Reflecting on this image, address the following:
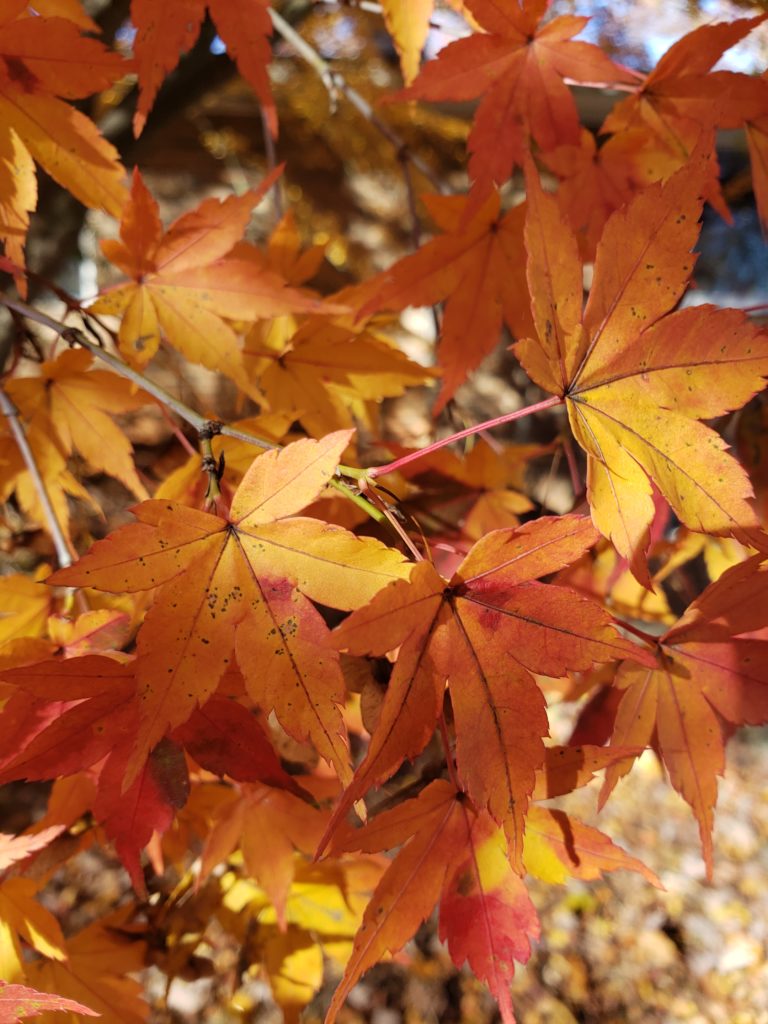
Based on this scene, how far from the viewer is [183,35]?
1.97 feet

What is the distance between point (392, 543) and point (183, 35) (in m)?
0.46

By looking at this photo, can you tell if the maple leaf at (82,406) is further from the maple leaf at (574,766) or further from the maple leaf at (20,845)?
the maple leaf at (574,766)

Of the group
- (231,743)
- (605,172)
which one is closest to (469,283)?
(605,172)

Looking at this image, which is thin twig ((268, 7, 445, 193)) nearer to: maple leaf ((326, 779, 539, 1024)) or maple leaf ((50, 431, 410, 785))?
maple leaf ((50, 431, 410, 785))

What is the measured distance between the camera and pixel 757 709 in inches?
19.8

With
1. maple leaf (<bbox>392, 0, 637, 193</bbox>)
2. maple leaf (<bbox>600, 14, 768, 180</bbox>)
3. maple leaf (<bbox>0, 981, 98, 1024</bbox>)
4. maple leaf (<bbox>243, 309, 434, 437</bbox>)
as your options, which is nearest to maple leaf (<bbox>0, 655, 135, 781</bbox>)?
maple leaf (<bbox>0, 981, 98, 1024</bbox>)

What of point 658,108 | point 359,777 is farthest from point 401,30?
point 359,777

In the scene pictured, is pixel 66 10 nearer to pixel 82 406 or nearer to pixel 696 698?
pixel 82 406

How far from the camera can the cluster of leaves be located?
0.41 metres

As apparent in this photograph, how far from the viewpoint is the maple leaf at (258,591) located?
1.34 ft

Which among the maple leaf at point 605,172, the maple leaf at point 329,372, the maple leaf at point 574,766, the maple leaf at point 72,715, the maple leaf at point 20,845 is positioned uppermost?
the maple leaf at point 605,172

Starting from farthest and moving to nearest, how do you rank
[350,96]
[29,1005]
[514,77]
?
1. [350,96]
2. [514,77]
3. [29,1005]

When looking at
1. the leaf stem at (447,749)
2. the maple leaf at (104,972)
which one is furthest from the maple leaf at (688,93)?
the maple leaf at (104,972)

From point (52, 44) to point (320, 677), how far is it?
50 cm
